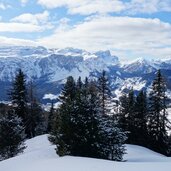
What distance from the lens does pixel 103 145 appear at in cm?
2705

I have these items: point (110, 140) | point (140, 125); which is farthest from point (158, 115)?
point (110, 140)

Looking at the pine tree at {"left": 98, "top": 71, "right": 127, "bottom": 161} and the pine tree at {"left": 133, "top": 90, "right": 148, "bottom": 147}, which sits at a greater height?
the pine tree at {"left": 98, "top": 71, "right": 127, "bottom": 161}

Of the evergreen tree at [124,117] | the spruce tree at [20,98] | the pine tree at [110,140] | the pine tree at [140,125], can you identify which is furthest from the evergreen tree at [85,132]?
the spruce tree at [20,98]

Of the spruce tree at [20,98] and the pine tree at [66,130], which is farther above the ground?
the pine tree at [66,130]

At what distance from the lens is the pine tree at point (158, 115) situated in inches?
1961

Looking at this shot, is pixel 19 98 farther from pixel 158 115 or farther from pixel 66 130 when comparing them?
pixel 66 130

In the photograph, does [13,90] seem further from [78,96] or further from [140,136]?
[78,96]

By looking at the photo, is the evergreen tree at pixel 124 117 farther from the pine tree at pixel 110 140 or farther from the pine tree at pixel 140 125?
the pine tree at pixel 110 140

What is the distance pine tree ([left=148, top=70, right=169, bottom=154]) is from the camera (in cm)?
4981

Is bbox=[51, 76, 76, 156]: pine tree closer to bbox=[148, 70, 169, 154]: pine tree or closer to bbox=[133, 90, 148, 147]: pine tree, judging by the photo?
bbox=[148, 70, 169, 154]: pine tree

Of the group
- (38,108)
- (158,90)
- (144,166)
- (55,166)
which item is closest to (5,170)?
(55,166)

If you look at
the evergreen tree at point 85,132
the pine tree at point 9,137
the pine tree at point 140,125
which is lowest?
the pine tree at point 140,125

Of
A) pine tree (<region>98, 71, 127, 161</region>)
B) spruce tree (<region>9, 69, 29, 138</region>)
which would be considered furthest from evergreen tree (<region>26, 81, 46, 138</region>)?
pine tree (<region>98, 71, 127, 161</region>)

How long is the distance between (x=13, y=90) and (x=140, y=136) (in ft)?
63.4
